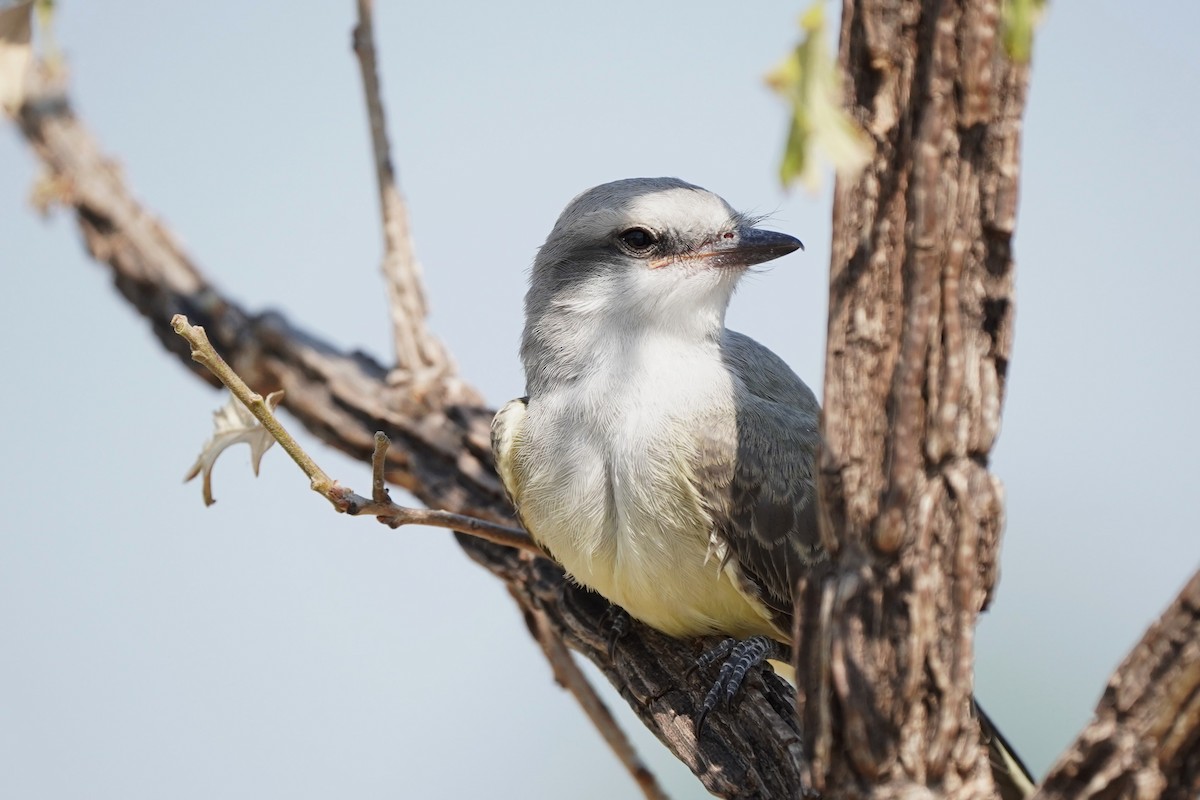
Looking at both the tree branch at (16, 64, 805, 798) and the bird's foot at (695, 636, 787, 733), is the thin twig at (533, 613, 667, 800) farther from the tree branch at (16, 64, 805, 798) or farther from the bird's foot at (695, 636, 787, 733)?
the bird's foot at (695, 636, 787, 733)

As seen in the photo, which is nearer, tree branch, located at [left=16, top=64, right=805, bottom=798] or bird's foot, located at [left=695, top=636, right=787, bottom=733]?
tree branch, located at [left=16, top=64, right=805, bottom=798]

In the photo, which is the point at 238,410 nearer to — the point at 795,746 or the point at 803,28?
the point at 795,746

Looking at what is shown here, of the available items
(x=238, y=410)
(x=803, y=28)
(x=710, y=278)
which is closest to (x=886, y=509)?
(x=803, y=28)

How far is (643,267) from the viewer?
548 centimetres

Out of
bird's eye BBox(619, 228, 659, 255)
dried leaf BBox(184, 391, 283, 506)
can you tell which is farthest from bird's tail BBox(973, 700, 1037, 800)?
dried leaf BBox(184, 391, 283, 506)

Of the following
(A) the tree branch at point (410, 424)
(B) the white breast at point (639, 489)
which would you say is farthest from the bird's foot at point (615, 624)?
(B) the white breast at point (639, 489)

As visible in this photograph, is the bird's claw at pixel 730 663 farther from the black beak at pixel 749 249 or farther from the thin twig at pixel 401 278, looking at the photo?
the thin twig at pixel 401 278

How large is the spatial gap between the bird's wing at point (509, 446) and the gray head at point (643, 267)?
178 mm

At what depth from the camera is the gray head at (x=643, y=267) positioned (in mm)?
5414

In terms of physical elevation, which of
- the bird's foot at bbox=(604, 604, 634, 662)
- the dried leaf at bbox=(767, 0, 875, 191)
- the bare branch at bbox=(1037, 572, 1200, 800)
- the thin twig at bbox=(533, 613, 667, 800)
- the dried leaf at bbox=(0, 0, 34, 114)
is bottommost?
the thin twig at bbox=(533, 613, 667, 800)

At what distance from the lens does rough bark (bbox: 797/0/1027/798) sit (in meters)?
2.84

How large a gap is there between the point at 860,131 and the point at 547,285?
9.70 ft

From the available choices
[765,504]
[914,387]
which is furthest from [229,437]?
[914,387]

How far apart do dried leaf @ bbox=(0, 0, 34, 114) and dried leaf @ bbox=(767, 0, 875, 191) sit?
2.20 metres
